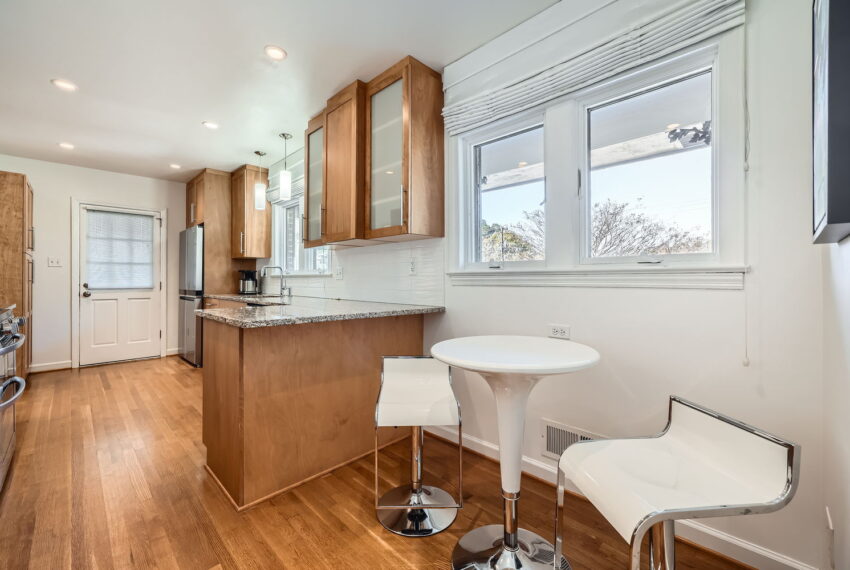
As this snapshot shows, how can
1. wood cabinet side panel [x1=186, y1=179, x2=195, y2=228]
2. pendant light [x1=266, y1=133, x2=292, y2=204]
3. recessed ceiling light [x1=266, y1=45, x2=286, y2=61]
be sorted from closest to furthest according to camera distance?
recessed ceiling light [x1=266, y1=45, x2=286, y2=61] < pendant light [x1=266, y1=133, x2=292, y2=204] < wood cabinet side panel [x1=186, y1=179, x2=195, y2=228]

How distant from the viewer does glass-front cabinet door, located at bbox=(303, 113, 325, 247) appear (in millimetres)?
3053

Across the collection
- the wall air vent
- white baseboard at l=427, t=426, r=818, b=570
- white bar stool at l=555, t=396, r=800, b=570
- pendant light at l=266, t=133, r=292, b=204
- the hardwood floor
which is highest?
pendant light at l=266, t=133, r=292, b=204

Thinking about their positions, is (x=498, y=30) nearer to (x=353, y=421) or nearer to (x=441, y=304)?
(x=441, y=304)

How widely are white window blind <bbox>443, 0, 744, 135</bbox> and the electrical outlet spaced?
120 cm

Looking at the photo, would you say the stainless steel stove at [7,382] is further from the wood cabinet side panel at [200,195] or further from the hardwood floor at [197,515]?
the wood cabinet side panel at [200,195]

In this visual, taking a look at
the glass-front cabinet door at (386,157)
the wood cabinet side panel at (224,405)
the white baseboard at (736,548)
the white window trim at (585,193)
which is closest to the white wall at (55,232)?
the wood cabinet side panel at (224,405)

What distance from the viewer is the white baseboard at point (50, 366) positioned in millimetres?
4246

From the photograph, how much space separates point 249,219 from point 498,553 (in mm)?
4377

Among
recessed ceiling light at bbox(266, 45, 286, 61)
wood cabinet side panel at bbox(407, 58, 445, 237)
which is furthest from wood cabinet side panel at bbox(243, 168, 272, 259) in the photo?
wood cabinet side panel at bbox(407, 58, 445, 237)

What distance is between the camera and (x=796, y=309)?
1.29 m

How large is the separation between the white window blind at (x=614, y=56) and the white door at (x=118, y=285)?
4.83 m

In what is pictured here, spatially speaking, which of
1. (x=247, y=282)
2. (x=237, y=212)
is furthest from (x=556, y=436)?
(x=237, y=212)

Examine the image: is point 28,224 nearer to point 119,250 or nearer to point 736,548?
point 119,250

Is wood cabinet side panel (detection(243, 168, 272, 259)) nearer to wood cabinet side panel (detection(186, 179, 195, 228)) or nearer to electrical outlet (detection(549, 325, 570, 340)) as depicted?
wood cabinet side panel (detection(186, 179, 195, 228))
